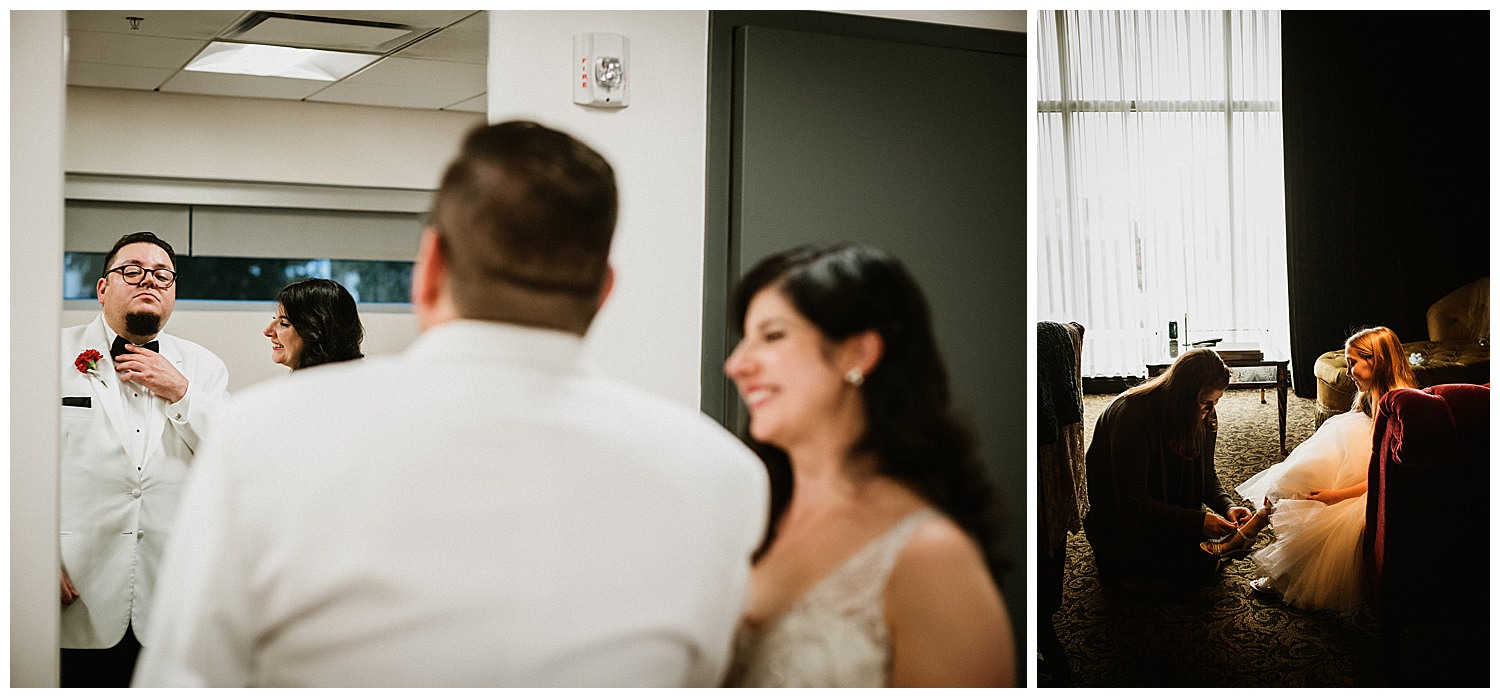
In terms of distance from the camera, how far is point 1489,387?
2225 mm

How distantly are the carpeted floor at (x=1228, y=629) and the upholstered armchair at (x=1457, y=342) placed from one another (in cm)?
24

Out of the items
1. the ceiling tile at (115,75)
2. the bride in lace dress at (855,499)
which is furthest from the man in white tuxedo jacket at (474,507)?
the ceiling tile at (115,75)

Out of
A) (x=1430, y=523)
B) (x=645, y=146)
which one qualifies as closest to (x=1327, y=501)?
(x=1430, y=523)

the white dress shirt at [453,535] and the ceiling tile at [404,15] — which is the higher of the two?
the ceiling tile at [404,15]

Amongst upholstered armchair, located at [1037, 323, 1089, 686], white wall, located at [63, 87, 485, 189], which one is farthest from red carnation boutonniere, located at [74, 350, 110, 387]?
upholstered armchair, located at [1037, 323, 1089, 686]

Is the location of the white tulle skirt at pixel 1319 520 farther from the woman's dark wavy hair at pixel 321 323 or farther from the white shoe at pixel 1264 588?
the woman's dark wavy hair at pixel 321 323

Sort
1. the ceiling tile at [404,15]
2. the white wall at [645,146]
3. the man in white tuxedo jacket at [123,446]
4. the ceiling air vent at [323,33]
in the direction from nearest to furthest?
1. the white wall at [645,146]
2. the man in white tuxedo jacket at [123,446]
3. the ceiling tile at [404,15]
4. the ceiling air vent at [323,33]

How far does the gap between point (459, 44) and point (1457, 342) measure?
2.41 metres

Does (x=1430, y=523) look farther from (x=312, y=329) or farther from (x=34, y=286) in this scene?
(x=34, y=286)

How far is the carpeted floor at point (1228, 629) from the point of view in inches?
87.6

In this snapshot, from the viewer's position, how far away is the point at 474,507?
1.72 meters
